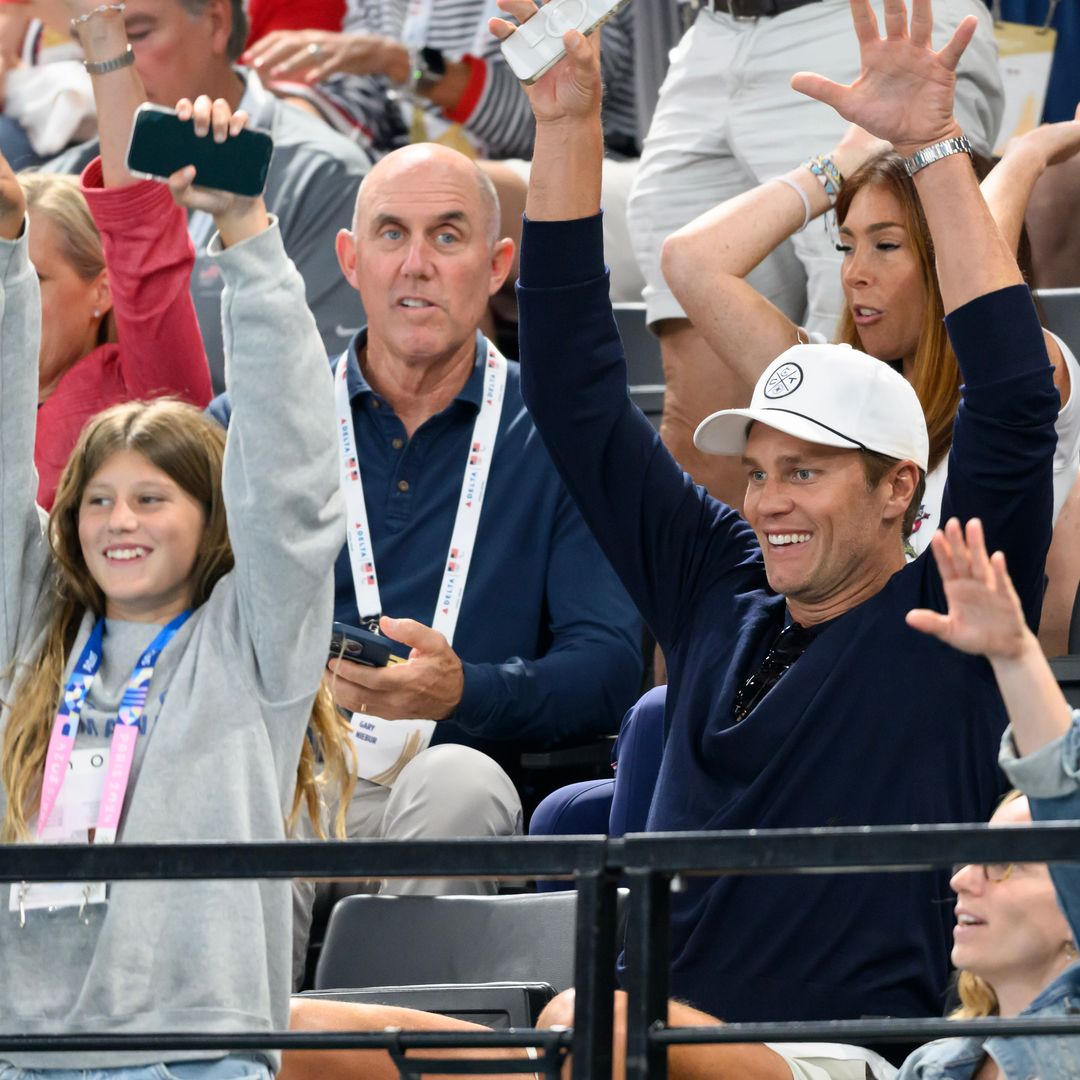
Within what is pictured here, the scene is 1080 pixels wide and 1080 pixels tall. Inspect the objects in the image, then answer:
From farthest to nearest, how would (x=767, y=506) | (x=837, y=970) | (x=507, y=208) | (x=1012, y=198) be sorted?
(x=507, y=208) < (x=1012, y=198) < (x=767, y=506) < (x=837, y=970)

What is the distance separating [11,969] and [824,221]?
2.42m

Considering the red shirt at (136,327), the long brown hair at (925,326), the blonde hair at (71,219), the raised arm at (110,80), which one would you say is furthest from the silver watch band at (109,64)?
the long brown hair at (925,326)

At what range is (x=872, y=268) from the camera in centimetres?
361

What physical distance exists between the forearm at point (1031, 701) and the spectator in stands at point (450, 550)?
1.44m

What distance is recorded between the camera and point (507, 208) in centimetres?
490

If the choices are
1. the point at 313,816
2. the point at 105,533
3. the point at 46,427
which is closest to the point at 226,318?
the point at 105,533

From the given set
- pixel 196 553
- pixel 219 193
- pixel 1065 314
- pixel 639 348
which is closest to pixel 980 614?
pixel 219 193

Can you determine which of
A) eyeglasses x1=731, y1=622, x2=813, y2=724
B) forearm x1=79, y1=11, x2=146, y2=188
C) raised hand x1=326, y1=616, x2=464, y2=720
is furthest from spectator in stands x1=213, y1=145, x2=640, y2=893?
eyeglasses x1=731, y1=622, x2=813, y2=724

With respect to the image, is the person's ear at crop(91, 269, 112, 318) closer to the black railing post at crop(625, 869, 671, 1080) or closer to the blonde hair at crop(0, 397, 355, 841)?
the blonde hair at crop(0, 397, 355, 841)

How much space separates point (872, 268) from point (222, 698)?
1583 mm

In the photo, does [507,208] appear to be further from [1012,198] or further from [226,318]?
[226,318]

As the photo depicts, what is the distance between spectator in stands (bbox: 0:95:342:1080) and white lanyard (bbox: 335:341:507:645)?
3.17ft

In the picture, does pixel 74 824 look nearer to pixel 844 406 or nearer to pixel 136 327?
pixel 844 406

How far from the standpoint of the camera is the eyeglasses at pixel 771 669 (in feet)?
9.52
